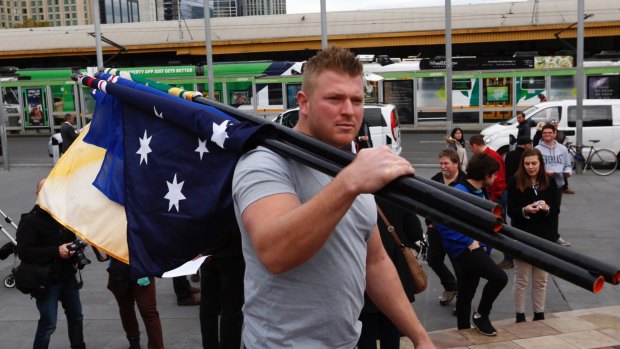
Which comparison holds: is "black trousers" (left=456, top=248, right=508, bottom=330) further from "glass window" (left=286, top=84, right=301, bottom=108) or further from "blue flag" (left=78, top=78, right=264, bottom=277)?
"glass window" (left=286, top=84, right=301, bottom=108)

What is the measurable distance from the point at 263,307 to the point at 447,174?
5390 millimetres

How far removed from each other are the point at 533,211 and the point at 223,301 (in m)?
3.16

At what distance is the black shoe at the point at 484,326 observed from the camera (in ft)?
20.6

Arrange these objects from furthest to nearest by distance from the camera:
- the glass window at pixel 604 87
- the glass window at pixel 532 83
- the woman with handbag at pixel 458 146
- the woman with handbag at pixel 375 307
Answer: the glass window at pixel 532 83 < the glass window at pixel 604 87 < the woman with handbag at pixel 458 146 < the woman with handbag at pixel 375 307

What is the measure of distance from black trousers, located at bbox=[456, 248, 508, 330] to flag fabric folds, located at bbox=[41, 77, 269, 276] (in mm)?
3997

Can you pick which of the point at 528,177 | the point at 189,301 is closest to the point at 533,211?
the point at 528,177

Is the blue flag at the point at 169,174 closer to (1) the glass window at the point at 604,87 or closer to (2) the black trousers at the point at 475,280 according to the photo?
(2) the black trousers at the point at 475,280

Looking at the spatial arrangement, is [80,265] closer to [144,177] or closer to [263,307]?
[144,177]

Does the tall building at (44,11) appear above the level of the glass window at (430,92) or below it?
above

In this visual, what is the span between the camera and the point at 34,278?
573cm

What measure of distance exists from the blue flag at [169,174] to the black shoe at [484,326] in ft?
13.9

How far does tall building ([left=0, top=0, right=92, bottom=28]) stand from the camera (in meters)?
185

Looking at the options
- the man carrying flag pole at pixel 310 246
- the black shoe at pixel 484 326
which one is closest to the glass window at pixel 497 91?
the black shoe at pixel 484 326

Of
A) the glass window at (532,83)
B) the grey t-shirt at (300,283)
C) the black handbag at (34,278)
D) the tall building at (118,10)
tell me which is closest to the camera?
the grey t-shirt at (300,283)
